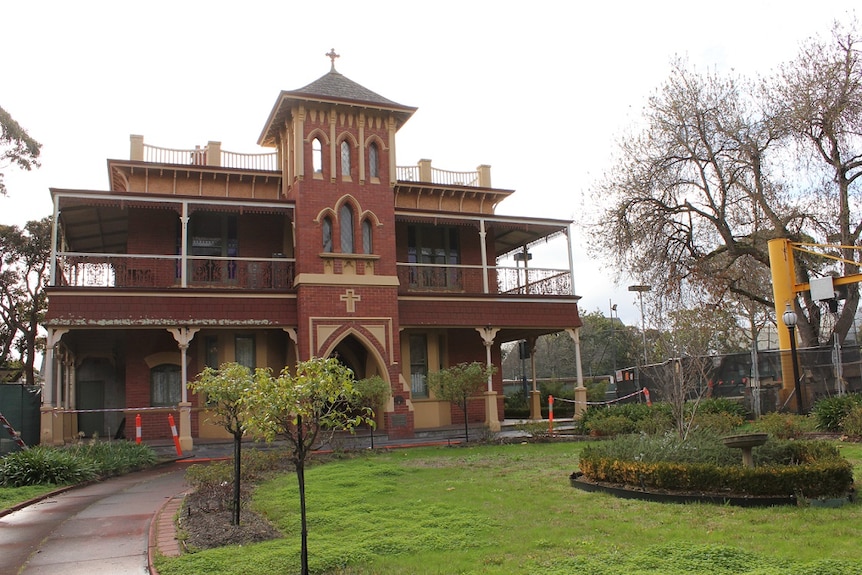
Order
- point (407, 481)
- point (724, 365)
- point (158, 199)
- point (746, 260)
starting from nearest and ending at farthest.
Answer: point (407, 481) < point (158, 199) < point (724, 365) < point (746, 260)

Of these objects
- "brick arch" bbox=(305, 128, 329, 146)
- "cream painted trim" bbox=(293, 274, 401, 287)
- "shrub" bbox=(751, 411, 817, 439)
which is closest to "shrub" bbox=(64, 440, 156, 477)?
"cream painted trim" bbox=(293, 274, 401, 287)

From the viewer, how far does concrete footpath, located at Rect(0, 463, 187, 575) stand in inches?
293

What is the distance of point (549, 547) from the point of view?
277 inches

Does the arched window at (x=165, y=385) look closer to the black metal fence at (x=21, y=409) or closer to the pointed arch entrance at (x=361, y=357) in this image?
the black metal fence at (x=21, y=409)

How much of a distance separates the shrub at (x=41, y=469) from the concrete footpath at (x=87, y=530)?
37 cm

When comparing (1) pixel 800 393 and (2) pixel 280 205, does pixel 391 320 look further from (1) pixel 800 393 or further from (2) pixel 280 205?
(1) pixel 800 393

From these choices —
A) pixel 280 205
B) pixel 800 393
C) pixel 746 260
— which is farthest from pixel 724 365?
pixel 280 205

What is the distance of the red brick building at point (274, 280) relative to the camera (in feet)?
63.4

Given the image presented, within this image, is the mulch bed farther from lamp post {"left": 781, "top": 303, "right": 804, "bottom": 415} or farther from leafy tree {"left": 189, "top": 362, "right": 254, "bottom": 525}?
lamp post {"left": 781, "top": 303, "right": 804, "bottom": 415}

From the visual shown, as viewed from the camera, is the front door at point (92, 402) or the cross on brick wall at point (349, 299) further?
the front door at point (92, 402)

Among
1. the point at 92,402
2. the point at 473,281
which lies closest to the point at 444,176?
the point at 473,281

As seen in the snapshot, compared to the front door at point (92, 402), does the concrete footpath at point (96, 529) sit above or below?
below

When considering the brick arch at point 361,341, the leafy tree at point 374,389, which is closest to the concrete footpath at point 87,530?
the leafy tree at point 374,389

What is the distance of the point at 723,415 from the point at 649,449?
8.27 meters
